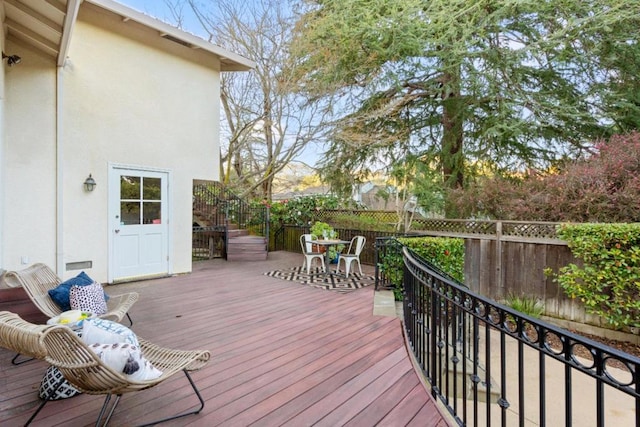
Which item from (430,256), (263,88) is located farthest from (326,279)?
(263,88)

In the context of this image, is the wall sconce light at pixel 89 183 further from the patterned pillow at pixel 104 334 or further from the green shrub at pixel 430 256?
the green shrub at pixel 430 256

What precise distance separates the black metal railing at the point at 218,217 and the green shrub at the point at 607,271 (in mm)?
7055

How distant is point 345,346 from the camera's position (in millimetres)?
3246

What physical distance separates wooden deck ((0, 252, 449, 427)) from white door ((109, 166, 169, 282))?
1.50m

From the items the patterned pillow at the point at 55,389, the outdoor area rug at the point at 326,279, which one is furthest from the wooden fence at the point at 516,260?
the patterned pillow at the point at 55,389

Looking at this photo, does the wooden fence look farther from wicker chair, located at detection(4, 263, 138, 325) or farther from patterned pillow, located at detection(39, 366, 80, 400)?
patterned pillow, located at detection(39, 366, 80, 400)

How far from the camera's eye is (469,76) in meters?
8.59

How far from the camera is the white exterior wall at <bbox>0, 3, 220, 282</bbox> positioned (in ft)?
15.7

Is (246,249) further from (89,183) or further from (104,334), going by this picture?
(104,334)

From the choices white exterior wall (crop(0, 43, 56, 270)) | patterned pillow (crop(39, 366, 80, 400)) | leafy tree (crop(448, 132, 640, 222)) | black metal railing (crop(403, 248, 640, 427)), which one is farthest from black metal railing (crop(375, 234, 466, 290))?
white exterior wall (crop(0, 43, 56, 270))

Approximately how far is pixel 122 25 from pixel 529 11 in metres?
8.90

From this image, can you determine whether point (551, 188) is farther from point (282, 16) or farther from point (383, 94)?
point (282, 16)

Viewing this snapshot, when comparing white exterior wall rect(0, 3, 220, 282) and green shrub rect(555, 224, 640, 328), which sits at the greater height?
white exterior wall rect(0, 3, 220, 282)

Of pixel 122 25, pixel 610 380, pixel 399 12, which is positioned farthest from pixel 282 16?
pixel 610 380
